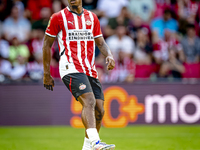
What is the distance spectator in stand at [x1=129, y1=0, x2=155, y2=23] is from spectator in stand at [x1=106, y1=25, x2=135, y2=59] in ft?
5.65

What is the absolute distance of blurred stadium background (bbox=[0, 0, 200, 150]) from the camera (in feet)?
28.5

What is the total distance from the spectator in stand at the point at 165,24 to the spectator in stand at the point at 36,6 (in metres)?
4.02

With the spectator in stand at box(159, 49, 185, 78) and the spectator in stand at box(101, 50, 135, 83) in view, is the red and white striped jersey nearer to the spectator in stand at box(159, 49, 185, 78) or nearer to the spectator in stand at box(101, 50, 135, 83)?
the spectator in stand at box(101, 50, 135, 83)

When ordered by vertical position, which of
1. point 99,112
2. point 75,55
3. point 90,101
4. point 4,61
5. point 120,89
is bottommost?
point 120,89

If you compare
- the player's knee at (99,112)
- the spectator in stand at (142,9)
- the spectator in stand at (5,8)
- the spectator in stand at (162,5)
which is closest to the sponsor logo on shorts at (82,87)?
the player's knee at (99,112)

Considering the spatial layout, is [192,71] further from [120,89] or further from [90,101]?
[90,101]

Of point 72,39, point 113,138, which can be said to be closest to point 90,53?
point 72,39

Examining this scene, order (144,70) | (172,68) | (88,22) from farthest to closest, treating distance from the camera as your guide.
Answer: (172,68), (144,70), (88,22)

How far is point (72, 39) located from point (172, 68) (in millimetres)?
6135

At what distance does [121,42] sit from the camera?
11305 millimetres

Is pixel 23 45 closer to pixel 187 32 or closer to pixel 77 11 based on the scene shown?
pixel 187 32

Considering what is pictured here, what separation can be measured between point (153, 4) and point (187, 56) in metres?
2.97

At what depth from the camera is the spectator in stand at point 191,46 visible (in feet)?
37.7

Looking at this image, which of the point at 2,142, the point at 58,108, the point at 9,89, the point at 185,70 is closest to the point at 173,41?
the point at 185,70
